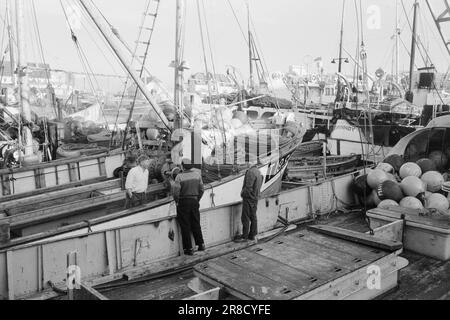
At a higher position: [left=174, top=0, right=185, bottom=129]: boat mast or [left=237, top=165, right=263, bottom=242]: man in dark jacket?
[left=174, top=0, right=185, bottom=129]: boat mast

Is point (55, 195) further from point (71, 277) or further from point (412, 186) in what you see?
point (412, 186)

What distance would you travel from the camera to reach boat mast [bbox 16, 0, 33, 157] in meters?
11.8

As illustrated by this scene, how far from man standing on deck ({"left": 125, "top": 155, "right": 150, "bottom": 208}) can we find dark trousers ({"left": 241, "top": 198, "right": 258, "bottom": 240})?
1.95m

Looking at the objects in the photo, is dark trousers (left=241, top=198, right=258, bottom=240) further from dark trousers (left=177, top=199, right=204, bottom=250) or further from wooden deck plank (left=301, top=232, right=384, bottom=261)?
wooden deck plank (left=301, top=232, right=384, bottom=261)

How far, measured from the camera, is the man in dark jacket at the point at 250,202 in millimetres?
7828

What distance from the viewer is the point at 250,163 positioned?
10156 millimetres

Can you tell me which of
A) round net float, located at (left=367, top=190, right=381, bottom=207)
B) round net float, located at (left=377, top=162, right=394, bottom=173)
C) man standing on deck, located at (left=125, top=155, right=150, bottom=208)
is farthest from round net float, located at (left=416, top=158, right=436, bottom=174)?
man standing on deck, located at (left=125, top=155, right=150, bottom=208)

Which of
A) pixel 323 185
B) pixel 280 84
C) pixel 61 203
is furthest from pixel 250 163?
pixel 280 84

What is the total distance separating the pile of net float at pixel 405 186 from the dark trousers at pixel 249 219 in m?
2.44

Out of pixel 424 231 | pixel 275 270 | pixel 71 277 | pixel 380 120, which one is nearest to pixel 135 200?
pixel 71 277

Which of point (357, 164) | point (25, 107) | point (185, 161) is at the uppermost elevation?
point (25, 107)
